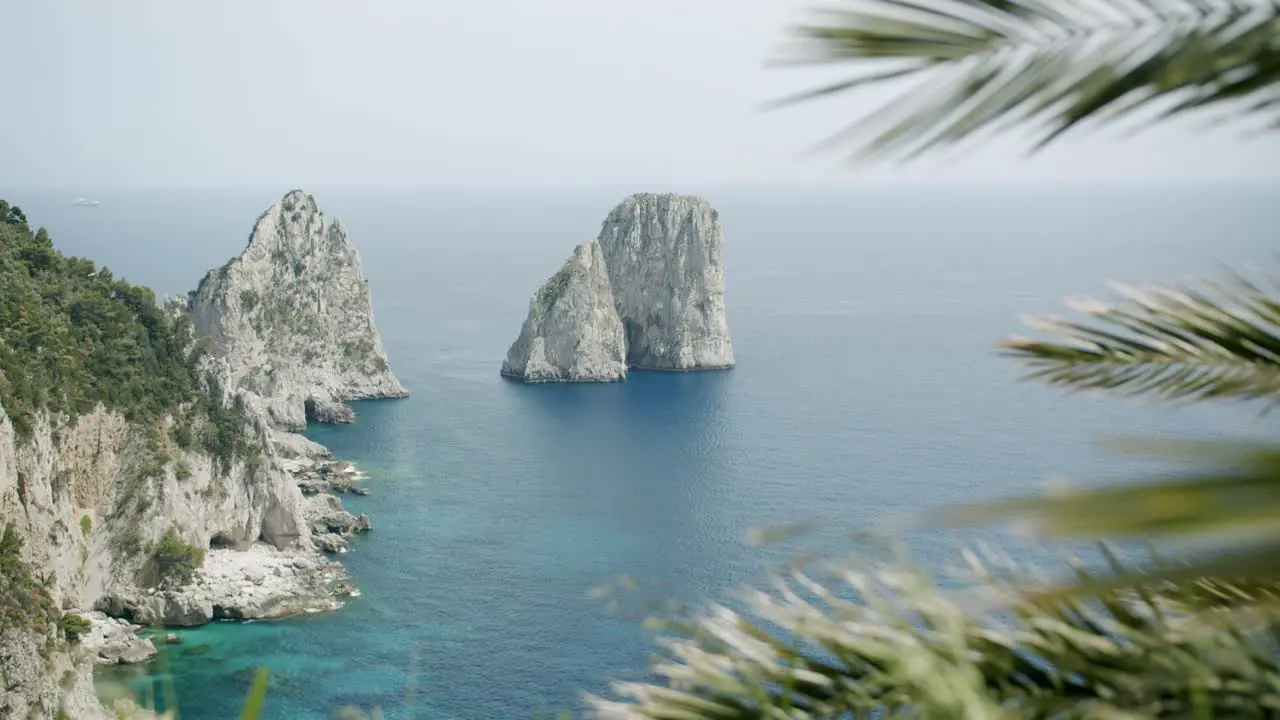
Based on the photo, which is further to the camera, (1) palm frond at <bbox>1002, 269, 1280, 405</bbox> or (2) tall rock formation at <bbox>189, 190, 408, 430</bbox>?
(2) tall rock formation at <bbox>189, 190, 408, 430</bbox>

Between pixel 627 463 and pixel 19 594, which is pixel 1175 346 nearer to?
pixel 19 594

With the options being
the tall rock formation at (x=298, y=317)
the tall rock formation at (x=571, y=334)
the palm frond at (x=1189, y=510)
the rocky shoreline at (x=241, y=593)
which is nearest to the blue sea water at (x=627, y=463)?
the rocky shoreline at (x=241, y=593)

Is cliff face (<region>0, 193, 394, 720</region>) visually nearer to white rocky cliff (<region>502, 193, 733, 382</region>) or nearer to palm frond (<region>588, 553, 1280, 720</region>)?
Result: palm frond (<region>588, 553, 1280, 720</region>)

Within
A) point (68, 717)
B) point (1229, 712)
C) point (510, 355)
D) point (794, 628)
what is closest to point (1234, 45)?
point (1229, 712)

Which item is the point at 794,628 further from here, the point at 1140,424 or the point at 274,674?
the point at 1140,424

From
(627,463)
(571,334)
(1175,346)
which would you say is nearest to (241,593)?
(627,463)

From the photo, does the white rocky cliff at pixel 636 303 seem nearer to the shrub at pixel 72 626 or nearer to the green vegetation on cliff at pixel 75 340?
the green vegetation on cliff at pixel 75 340

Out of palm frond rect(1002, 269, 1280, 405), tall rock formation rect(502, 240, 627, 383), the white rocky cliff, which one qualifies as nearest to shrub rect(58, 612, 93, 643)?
palm frond rect(1002, 269, 1280, 405)
